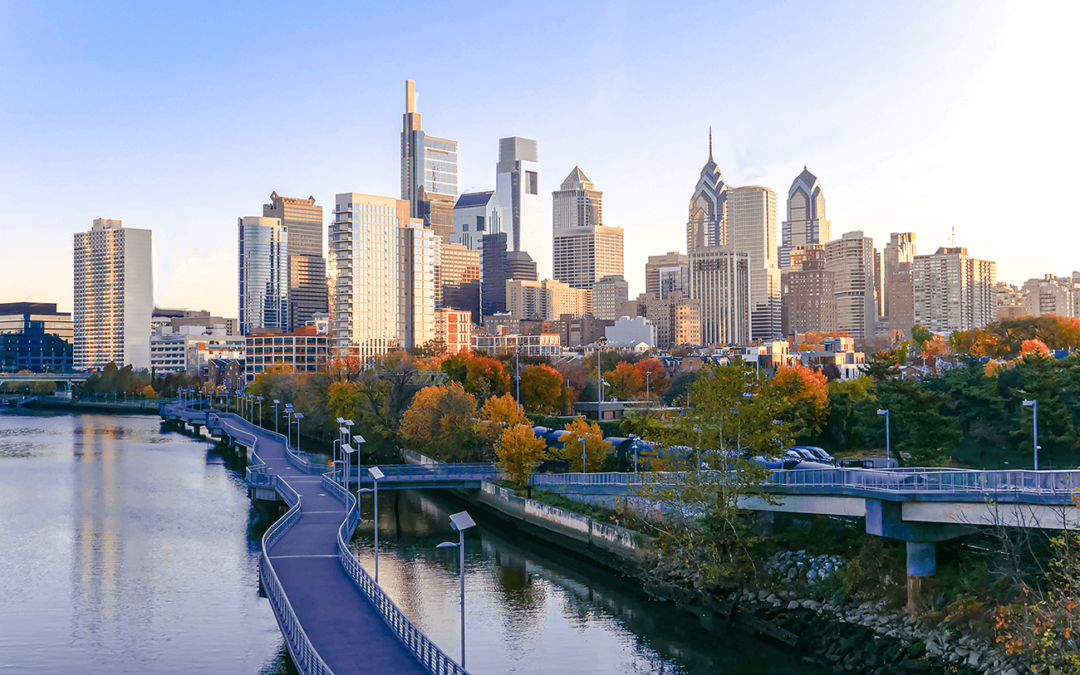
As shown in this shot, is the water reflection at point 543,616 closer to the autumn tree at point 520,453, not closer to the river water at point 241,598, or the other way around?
the river water at point 241,598

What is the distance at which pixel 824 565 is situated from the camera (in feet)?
124

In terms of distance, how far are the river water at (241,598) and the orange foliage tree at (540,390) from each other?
2819cm

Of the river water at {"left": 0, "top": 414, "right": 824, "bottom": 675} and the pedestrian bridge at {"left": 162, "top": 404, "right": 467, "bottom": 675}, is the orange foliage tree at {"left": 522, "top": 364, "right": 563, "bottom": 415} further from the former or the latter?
the pedestrian bridge at {"left": 162, "top": 404, "right": 467, "bottom": 675}

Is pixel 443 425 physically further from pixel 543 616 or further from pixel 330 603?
pixel 330 603

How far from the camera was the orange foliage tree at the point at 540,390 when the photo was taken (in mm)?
98188

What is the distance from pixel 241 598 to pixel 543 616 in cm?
1238

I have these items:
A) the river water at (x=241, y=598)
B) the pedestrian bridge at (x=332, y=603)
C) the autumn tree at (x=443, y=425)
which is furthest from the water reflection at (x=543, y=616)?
the autumn tree at (x=443, y=425)

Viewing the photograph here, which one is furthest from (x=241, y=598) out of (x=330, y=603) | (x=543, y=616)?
(x=543, y=616)

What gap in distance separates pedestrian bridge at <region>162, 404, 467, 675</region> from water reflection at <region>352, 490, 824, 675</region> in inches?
124

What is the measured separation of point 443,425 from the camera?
70.3m

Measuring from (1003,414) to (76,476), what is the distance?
6960cm

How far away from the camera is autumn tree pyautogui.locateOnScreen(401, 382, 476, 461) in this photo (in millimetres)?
69812

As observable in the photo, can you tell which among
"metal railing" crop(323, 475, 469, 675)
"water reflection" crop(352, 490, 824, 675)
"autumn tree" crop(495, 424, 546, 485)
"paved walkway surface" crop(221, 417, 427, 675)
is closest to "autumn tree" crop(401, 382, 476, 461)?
"autumn tree" crop(495, 424, 546, 485)

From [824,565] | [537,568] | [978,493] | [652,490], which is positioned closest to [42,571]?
[537,568]
